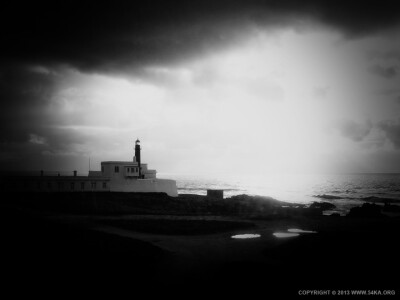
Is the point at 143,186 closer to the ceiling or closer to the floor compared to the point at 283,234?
closer to the ceiling

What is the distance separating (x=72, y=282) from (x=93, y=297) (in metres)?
1.86

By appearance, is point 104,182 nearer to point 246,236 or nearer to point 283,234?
point 246,236

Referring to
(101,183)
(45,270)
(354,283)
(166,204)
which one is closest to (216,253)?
(354,283)

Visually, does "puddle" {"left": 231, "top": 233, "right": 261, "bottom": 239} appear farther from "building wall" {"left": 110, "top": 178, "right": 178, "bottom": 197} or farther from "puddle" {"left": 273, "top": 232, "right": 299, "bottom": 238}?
"building wall" {"left": 110, "top": 178, "right": 178, "bottom": 197}

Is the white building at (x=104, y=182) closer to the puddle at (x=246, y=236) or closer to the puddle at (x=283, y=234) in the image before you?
the puddle at (x=246, y=236)

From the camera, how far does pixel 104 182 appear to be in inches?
1917

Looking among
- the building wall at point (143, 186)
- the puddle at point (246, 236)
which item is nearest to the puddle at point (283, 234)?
the puddle at point (246, 236)

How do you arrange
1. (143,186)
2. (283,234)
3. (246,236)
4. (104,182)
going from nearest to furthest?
(246,236) → (283,234) → (104,182) → (143,186)

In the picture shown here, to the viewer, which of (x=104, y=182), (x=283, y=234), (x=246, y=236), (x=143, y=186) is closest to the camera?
(x=246, y=236)

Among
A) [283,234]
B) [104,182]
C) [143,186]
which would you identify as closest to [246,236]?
[283,234]

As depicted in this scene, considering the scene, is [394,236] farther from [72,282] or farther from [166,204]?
[166,204]

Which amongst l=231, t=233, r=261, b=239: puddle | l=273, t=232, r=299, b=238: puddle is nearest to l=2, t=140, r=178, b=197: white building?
l=231, t=233, r=261, b=239: puddle

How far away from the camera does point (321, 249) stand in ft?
64.0

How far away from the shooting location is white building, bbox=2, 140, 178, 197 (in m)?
44.4
